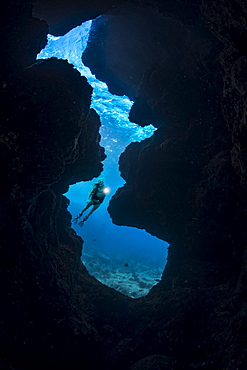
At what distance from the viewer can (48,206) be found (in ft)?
20.3

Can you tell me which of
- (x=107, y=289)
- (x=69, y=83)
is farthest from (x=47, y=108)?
(x=107, y=289)

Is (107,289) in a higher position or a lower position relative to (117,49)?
lower

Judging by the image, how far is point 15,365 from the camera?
175 inches

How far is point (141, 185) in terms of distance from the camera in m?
8.91

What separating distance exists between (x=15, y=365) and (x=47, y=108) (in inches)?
238

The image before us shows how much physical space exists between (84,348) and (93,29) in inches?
459

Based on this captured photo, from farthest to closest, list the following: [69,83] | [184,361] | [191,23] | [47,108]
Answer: [191,23]
[69,83]
[47,108]
[184,361]

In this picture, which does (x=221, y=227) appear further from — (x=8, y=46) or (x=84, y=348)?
(x=8, y=46)

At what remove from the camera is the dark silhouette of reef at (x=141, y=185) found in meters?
4.39

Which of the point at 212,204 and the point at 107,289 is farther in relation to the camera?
the point at 107,289

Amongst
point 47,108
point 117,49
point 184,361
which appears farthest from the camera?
point 117,49

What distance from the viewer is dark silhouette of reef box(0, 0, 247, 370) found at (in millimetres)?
4391

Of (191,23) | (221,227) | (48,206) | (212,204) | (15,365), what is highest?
(191,23)

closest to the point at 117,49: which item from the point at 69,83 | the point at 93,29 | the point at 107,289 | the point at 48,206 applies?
the point at 93,29
